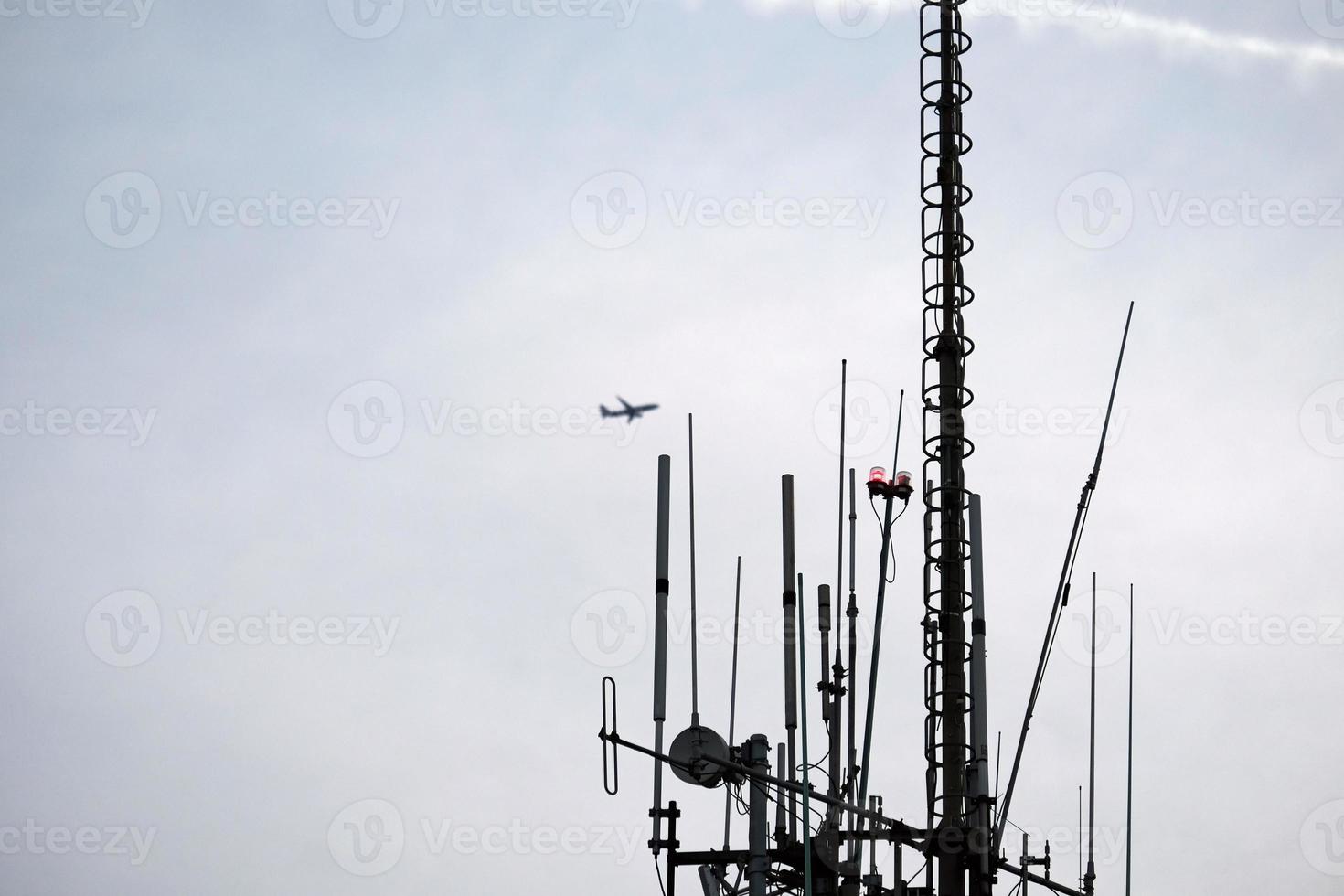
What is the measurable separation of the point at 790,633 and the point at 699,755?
234cm

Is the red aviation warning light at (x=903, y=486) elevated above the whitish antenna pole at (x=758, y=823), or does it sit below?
above

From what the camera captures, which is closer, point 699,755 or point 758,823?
point 699,755

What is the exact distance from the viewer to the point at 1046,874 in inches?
1229

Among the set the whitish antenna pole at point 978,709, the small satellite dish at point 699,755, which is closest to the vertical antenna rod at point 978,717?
the whitish antenna pole at point 978,709

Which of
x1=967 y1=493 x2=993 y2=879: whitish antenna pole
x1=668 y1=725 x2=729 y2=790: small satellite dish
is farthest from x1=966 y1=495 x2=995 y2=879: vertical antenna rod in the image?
x1=668 y1=725 x2=729 y2=790: small satellite dish

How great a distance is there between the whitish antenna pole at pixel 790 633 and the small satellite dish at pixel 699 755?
5.13 ft

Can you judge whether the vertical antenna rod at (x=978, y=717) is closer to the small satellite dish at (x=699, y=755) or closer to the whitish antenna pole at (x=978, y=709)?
the whitish antenna pole at (x=978, y=709)

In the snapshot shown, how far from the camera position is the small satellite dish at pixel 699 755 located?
21531 mm

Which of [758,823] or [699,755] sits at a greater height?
[699,755]

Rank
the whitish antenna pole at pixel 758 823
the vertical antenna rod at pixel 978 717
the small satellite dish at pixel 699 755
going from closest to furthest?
the vertical antenna rod at pixel 978 717, the small satellite dish at pixel 699 755, the whitish antenna pole at pixel 758 823

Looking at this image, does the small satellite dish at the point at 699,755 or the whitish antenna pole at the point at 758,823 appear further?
the whitish antenna pole at the point at 758,823

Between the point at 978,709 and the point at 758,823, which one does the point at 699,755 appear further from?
the point at 978,709

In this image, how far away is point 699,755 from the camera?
70.7 ft

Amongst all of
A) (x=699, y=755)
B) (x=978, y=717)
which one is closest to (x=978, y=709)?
(x=978, y=717)
